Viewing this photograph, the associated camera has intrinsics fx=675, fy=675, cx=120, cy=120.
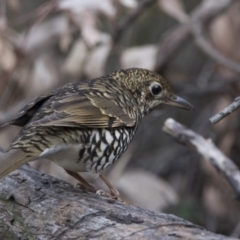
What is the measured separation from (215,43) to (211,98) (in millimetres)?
677

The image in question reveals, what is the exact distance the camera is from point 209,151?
4500mm

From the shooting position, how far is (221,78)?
7098mm

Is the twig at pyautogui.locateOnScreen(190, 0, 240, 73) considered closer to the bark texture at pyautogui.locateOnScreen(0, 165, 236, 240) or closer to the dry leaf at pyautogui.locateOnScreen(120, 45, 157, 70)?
the dry leaf at pyautogui.locateOnScreen(120, 45, 157, 70)

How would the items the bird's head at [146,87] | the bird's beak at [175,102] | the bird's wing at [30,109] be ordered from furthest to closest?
the bird's beak at [175,102] < the bird's head at [146,87] < the bird's wing at [30,109]

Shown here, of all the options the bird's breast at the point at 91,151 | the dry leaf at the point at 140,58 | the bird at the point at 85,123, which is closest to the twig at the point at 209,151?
A: the bird at the point at 85,123

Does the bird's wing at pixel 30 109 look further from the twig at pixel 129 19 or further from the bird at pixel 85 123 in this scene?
the twig at pixel 129 19

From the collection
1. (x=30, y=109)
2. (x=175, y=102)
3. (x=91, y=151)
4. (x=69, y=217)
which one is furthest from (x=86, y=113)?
(x=175, y=102)

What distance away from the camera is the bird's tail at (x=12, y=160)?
11.1ft

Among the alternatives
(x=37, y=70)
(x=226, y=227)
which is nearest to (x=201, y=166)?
(x=226, y=227)

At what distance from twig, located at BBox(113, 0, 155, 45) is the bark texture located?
10.5ft

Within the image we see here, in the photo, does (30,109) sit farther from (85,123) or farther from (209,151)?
(209,151)

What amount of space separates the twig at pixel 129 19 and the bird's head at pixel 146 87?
2.02m

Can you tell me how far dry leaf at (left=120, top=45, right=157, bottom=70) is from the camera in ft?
21.8

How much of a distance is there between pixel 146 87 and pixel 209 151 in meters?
0.71
